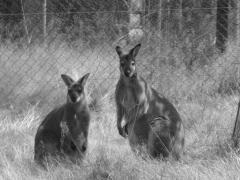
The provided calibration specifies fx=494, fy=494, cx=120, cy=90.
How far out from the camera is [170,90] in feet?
22.1

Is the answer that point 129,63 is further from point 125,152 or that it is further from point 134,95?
point 125,152

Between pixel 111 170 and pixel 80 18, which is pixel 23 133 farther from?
pixel 80 18

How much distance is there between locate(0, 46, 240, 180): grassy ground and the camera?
3975 millimetres

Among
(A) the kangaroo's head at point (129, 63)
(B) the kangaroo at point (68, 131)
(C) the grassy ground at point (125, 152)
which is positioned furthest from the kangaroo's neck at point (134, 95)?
(B) the kangaroo at point (68, 131)

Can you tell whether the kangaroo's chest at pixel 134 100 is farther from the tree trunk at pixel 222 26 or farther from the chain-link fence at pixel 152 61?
the tree trunk at pixel 222 26

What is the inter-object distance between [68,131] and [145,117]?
926mm

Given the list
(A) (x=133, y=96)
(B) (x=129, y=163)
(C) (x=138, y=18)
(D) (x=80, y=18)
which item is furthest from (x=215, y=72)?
(B) (x=129, y=163)

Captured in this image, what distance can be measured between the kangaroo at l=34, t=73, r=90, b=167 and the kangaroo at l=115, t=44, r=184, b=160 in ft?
1.67

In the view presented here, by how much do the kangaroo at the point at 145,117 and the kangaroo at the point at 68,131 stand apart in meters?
0.51

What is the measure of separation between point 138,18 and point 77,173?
3939mm

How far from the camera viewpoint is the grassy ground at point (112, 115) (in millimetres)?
3975

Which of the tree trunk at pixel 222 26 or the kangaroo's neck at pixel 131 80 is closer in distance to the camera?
the kangaroo's neck at pixel 131 80

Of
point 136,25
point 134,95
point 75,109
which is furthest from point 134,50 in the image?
point 136,25

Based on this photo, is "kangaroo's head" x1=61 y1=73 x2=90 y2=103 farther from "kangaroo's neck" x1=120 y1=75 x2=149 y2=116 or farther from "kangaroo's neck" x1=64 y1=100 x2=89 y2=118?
"kangaroo's neck" x1=120 y1=75 x2=149 y2=116
